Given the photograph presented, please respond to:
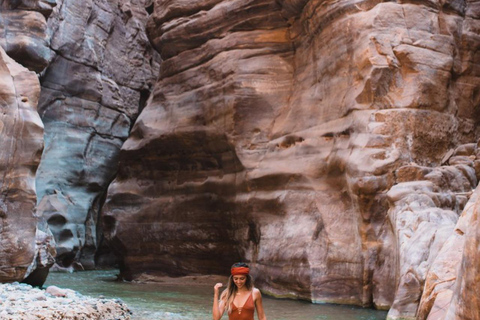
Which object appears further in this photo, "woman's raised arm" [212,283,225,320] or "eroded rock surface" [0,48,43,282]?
"eroded rock surface" [0,48,43,282]

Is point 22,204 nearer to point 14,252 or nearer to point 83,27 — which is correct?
point 14,252

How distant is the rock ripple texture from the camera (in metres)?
8.31

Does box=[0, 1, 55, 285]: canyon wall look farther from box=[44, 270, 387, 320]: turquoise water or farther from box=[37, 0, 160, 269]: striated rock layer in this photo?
box=[37, 0, 160, 269]: striated rock layer

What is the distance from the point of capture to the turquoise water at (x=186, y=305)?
33.5 feet

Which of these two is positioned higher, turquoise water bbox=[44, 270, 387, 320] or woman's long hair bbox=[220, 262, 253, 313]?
woman's long hair bbox=[220, 262, 253, 313]

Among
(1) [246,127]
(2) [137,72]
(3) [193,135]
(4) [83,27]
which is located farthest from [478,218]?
(2) [137,72]

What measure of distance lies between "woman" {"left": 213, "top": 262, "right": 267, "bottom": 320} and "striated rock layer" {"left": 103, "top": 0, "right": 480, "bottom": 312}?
4103 mm

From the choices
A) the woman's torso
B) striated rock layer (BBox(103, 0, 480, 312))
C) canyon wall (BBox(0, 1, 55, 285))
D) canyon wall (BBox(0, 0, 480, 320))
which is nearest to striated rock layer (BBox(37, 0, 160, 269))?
canyon wall (BBox(0, 0, 480, 320))

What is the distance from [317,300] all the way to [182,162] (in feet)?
23.4

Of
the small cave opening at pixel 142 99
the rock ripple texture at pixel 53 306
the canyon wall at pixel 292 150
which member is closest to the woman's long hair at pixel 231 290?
the canyon wall at pixel 292 150

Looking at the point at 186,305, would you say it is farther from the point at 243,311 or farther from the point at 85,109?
the point at 85,109

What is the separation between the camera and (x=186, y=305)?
39.3ft

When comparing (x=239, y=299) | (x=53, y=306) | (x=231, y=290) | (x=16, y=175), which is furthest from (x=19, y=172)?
(x=239, y=299)

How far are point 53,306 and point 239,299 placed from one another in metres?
4.52
